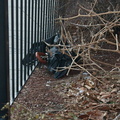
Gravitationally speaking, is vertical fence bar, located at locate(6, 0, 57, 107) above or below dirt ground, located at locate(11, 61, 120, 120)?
above

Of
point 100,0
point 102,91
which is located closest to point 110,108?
point 102,91

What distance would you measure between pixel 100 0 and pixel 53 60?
2183 mm

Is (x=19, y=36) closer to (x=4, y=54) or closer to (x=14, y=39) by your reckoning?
(x=14, y=39)

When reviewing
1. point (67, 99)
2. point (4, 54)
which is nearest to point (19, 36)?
point (4, 54)

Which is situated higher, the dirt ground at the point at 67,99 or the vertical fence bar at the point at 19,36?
the vertical fence bar at the point at 19,36

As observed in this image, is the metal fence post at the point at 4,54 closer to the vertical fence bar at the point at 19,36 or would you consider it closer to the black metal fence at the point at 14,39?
the black metal fence at the point at 14,39

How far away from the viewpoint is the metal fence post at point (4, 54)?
1.88 m

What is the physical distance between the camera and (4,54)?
1.97 meters

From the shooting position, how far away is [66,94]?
3.59 meters

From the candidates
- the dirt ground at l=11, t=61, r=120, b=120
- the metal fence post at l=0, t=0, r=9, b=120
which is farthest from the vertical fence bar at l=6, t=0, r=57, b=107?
the metal fence post at l=0, t=0, r=9, b=120

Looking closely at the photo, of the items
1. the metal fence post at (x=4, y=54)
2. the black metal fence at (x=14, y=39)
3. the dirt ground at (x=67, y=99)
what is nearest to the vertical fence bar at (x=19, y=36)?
the black metal fence at (x=14, y=39)

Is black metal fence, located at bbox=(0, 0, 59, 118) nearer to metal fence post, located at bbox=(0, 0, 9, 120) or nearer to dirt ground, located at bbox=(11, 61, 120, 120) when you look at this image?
metal fence post, located at bbox=(0, 0, 9, 120)

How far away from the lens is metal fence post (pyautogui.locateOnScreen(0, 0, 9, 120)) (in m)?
1.88

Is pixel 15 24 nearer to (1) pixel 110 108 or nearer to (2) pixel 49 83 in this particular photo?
(1) pixel 110 108
